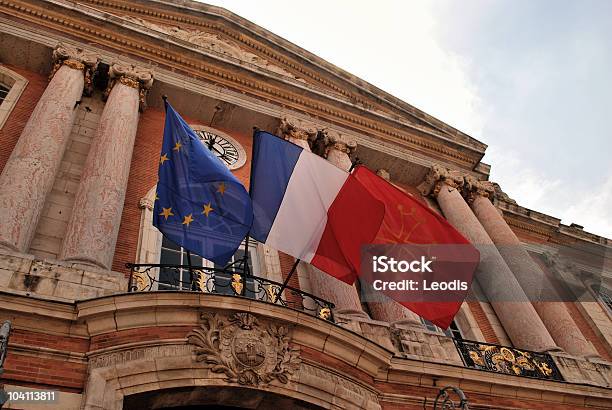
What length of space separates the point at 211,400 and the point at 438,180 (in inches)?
456

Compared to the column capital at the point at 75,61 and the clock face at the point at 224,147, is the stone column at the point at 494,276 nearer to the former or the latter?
the clock face at the point at 224,147

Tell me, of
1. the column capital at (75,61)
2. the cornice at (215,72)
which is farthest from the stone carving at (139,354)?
the cornice at (215,72)

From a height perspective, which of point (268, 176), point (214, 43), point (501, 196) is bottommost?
point (268, 176)

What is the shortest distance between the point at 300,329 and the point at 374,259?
279 cm

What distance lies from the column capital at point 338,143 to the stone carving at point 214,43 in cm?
294

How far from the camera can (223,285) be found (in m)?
10.7

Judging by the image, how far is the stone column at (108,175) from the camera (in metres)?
9.52

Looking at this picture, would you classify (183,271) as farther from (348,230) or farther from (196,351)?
(348,230)

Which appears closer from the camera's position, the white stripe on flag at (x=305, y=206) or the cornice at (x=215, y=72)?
the white stripe on flag at (x=305, y=206)

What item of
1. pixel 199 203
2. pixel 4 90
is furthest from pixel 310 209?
pixel 4 90

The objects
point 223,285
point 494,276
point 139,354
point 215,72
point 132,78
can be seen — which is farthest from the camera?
point 215,72

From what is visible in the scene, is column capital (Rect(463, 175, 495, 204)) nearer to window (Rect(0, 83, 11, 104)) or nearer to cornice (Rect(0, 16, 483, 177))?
cornice (Rect(0, 16, 483, 177))

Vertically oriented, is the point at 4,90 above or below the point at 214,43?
below

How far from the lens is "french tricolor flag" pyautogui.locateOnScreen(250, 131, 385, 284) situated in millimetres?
9766
